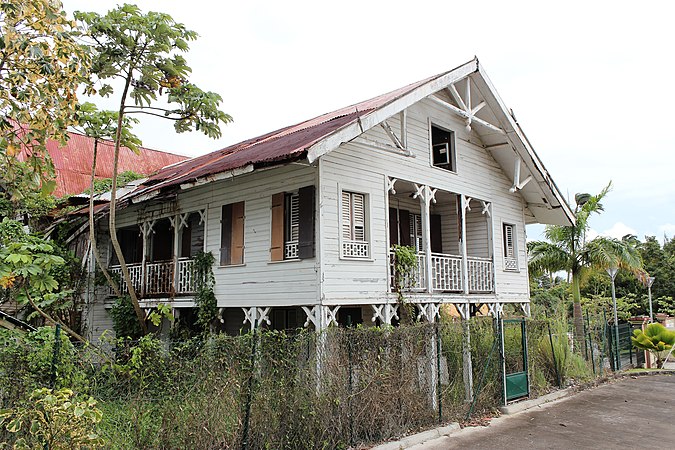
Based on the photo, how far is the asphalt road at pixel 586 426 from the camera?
32.6 feet

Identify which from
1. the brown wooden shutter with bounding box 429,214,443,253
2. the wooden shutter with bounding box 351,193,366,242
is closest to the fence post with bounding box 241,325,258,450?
the wooden shutter with bounding box 351,193,366,242

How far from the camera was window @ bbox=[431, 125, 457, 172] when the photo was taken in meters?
15.4

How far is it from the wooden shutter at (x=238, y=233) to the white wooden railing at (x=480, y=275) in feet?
20.6

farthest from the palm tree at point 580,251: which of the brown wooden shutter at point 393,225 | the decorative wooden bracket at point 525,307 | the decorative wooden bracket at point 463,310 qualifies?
the brown wooden shutter at point 393,225

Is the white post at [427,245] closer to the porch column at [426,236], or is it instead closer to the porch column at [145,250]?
the porch column at [426,236]

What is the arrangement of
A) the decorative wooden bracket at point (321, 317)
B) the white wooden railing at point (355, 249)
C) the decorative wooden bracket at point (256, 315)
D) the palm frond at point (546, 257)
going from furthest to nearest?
1. the palm frond at point (546, 257)
2. the decorative wooden bracket at point (256, 315)
3. the white wooden railing at point (355, 249)
4. the decorative wooden bracket at point (321, 317)

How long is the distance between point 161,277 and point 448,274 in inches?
313

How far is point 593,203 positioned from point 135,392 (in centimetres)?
1875

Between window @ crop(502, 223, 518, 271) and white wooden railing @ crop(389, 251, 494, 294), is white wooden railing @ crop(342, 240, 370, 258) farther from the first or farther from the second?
window @ crop(502, 223, 518, 271)

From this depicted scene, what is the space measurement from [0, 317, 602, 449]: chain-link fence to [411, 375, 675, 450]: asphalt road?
0.79 metres

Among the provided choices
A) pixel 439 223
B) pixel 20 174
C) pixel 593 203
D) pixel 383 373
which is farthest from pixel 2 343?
pixel 593 203

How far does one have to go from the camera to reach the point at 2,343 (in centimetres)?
667

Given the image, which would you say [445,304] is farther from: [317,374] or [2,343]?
[2,343]

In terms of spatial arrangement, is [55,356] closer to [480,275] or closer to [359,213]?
[359,213]
